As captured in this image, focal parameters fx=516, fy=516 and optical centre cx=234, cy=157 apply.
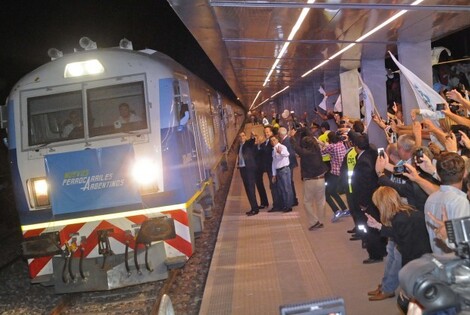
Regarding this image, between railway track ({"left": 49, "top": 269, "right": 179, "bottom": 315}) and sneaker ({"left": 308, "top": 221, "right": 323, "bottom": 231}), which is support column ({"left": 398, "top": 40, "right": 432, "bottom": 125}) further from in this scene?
railway track ({"left": 49, "top": 269, "right": 179, "bottom": 315})

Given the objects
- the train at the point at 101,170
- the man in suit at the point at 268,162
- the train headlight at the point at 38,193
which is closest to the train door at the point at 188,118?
the train at the point at 101,170

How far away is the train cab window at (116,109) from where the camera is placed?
7219 mm

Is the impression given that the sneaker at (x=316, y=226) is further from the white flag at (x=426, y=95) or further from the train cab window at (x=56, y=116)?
the train cab window at (x=56, y=116)

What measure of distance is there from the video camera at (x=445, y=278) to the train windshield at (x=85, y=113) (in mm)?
5495

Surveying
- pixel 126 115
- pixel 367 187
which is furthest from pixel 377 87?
pixel 126 115

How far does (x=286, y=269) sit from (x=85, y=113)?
361 centimetres

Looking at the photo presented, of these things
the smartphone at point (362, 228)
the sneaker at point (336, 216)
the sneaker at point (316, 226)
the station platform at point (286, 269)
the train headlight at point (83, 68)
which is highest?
the train headlight at point (83, 68)

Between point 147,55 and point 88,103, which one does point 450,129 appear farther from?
point 88,103

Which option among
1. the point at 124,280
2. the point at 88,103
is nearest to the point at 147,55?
the point at 88,103

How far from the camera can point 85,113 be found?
7305 mm

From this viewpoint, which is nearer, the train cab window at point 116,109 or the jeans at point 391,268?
the jeans at point 391,268

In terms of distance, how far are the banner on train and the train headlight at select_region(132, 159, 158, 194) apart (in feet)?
0.31

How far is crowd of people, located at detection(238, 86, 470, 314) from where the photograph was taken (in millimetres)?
4203

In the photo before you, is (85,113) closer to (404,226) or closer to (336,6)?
(336,6)
